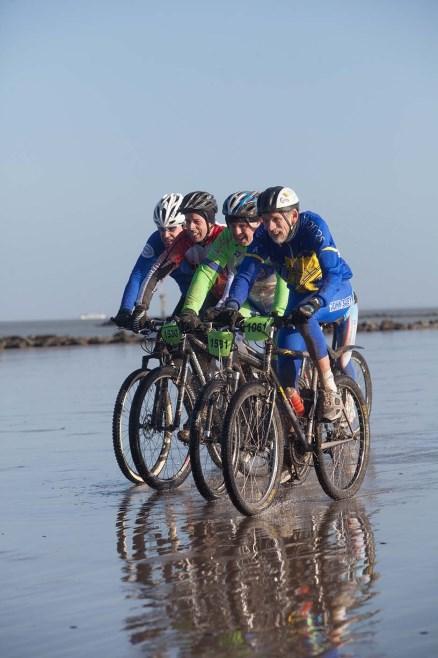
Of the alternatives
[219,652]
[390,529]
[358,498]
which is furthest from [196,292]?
[219,652]

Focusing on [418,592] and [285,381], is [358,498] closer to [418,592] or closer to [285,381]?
[285,381]

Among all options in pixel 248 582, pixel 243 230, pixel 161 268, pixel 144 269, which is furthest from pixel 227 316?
pixel 248 582

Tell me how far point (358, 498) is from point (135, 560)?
235 cm

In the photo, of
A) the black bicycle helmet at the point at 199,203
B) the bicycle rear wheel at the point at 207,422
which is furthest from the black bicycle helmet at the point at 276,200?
the black bicycle helmet at the point at 199,203

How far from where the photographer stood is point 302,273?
360 inches

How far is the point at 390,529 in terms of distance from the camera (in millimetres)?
7348

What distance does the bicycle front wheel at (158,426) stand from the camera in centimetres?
945

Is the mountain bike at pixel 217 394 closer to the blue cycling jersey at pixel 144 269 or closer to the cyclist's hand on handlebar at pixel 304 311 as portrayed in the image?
the cyclist's hand on handlebar at pixel 304 311

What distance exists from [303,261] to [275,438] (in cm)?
140

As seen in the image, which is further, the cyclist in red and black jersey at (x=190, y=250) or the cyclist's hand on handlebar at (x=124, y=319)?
the cyclist's hand on handlebar at (x=124, y=319)

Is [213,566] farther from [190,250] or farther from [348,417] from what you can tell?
[190,250]

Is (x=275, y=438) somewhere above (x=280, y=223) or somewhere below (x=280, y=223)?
below

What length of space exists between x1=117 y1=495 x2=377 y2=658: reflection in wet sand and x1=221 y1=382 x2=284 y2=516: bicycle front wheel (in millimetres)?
255

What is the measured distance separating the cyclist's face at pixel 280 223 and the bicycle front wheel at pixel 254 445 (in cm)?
117
